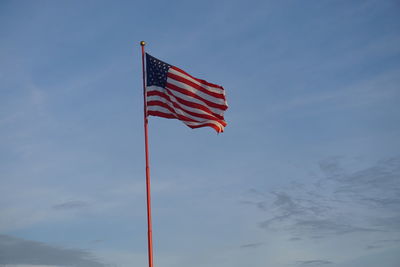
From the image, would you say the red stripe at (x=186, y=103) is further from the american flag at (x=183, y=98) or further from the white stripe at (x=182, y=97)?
the white stripe at (x=182, y=97)

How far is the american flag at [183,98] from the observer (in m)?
31.8

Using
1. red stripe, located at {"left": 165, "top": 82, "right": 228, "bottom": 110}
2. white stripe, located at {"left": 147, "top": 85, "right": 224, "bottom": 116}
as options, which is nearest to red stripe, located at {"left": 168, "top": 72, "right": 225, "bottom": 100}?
red stripe, located at {"left": 165, "top": 82, "right": 228, "bottom": 110}

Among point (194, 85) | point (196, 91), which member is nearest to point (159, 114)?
point (196, 91)

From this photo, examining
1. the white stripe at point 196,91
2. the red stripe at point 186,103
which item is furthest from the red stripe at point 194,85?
the red stripe at point 186,103

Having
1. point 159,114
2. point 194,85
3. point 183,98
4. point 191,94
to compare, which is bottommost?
point 159,114

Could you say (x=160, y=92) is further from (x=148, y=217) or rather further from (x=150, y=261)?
(x=150, y=261)

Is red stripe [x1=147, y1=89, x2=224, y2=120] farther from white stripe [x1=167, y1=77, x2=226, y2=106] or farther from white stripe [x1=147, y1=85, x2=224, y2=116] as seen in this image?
white stripe [x1=167, y1=77, x2=226, y2=106]

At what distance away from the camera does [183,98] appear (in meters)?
31.9

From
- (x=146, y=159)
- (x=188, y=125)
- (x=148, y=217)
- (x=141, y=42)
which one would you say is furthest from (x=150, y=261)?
(x=141, y=42)

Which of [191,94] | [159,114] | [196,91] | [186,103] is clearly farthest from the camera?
[196,91]

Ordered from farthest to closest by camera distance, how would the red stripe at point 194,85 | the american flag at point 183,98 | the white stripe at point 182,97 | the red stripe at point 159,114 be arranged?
1. the red stripe at point 194,85
2. the white stripe at point 182,97
3. the american flag at point 183,98
4. the red stripe at point 159,114

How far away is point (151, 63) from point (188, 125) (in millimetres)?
4551

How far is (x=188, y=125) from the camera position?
31734 mm

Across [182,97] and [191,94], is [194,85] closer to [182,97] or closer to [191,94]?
[191,94]
